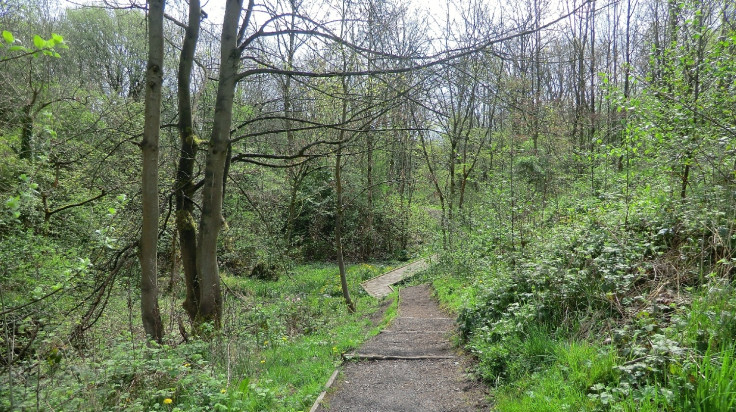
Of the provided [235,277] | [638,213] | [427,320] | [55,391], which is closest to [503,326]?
[638,213]

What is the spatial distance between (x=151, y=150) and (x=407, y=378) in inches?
166

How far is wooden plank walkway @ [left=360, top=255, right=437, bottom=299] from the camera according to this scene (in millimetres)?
14742

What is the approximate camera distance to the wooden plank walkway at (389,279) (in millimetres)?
14742

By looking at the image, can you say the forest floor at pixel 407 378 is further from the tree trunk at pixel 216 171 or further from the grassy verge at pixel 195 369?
the tree trunk at pixel 216 171

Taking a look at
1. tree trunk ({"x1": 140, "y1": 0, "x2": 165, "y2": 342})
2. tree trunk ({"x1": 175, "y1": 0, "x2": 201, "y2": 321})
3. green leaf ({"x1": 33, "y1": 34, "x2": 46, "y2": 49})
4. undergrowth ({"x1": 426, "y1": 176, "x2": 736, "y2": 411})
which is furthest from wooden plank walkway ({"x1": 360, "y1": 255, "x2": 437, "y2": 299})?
green leaf ({"x1": 33, "y1": 34, "x2": 46, "y2": 49})

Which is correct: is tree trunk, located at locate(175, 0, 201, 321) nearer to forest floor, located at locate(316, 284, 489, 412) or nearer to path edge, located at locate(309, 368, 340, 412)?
path edge, located at locate(309, 368, 340, 412)

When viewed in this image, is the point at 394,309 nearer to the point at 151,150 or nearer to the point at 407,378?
the point at 407,378

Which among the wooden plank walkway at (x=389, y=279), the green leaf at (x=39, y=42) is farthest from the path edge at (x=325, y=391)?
the wooden plank walkway at (x=389, y=279)

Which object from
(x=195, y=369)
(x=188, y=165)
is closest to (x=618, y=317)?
(x=195, y=369)

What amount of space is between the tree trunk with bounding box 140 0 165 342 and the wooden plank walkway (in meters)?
9.86

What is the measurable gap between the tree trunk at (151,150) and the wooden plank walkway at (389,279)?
9858 mm

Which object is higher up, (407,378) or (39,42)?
(39,42)

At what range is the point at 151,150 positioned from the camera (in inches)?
186

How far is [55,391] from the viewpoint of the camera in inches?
114
